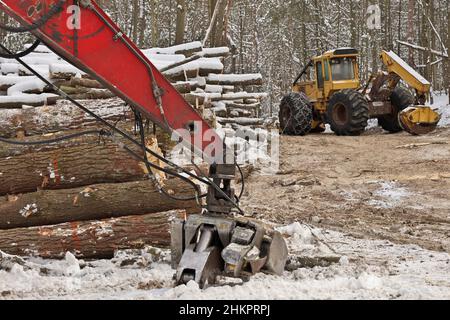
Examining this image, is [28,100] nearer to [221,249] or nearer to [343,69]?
[221,249]

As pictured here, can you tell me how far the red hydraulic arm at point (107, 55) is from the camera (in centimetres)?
364

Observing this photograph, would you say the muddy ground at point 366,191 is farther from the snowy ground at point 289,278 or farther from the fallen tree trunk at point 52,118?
the fallen tree trunk at point 52,118

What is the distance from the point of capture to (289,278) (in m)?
4.89

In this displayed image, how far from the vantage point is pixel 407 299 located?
4.06 meters

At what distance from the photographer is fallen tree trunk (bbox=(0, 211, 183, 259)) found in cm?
562

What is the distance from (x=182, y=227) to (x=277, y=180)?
559 cm

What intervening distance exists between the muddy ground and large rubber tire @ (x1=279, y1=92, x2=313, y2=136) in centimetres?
325

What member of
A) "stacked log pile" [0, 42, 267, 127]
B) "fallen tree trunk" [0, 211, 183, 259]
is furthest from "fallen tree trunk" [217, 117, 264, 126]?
"fallen tree trunk" [0, 211, 183, 259]

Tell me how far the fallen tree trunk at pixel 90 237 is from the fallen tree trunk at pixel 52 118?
1.77m

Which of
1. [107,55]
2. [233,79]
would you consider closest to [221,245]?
[107,55]

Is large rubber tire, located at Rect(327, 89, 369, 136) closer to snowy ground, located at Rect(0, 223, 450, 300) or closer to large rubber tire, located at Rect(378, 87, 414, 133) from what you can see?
large rubber tire, located at Rect(378, 87, 414, 133)

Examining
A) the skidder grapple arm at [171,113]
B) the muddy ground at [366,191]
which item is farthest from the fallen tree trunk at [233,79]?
the skidder grapple arm at [171,113]
